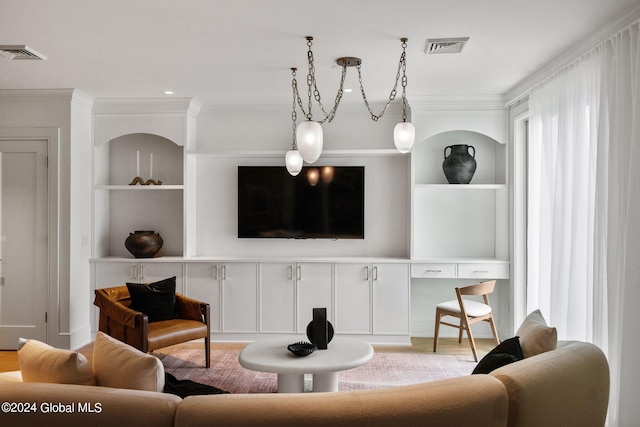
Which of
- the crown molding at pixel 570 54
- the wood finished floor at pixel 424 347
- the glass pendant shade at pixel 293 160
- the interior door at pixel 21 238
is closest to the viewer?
the crown molding at pixel 570 54

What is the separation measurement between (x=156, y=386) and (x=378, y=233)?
3771mm

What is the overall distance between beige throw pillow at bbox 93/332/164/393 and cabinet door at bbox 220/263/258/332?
10.0 ft

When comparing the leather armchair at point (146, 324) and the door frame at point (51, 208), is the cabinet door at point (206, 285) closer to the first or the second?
the leather armchair at point (146, 324)

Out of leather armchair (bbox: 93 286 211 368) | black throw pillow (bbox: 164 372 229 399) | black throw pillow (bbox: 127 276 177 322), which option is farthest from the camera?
black throw pillow (bbox: 127 276 177 322)

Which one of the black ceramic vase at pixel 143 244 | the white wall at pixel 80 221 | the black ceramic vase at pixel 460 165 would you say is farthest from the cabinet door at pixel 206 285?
the black ceramic vase at pixel 460 165

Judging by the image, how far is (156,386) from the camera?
1852 millimetres

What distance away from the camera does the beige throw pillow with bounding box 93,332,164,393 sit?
1.83 meters

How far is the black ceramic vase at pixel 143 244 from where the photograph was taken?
5043mm

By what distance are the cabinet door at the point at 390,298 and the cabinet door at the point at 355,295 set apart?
0.27ft

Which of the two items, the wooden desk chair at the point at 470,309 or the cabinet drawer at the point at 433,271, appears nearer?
the wooden desk chair at the point at 470,309

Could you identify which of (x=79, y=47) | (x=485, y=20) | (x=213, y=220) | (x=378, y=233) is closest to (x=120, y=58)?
(x=79, y=47)

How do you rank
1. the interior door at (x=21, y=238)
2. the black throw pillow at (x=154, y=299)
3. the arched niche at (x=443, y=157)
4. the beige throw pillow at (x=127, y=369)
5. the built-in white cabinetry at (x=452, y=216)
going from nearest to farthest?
the beige throw pillow at (x=127, y=369) < the black throw pillow at (x=154, y=299) < the interior door at (x=21, y=238) < the built-in white cabinetry at (x=452, y=216) < the arched niche at (x=443, y=157)

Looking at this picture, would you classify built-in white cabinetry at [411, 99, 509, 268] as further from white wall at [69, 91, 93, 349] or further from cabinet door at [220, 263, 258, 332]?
white wall at [69, 91, 93, 349]

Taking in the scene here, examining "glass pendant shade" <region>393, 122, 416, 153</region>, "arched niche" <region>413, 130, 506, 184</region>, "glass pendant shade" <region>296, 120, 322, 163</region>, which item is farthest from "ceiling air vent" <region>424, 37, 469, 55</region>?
"arched niche" <region>413, 130, 506, 184</region>
